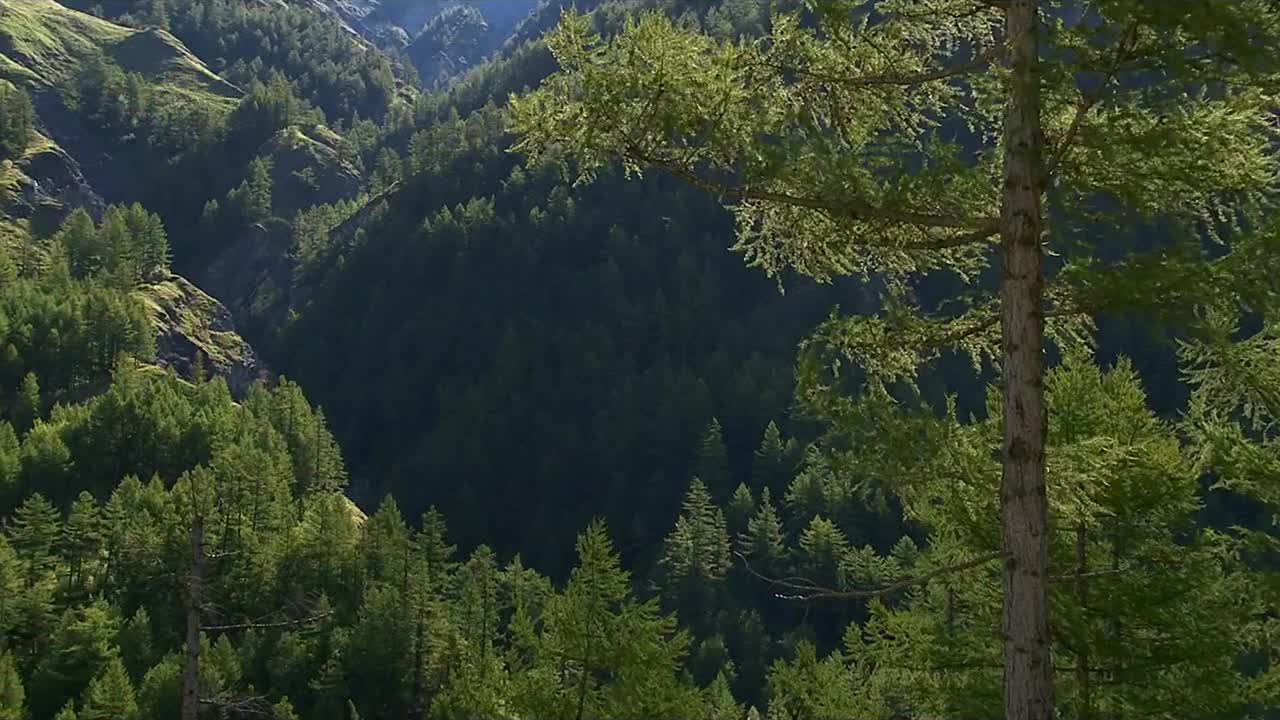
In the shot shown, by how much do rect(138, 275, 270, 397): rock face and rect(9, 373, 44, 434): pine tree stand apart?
2183cm

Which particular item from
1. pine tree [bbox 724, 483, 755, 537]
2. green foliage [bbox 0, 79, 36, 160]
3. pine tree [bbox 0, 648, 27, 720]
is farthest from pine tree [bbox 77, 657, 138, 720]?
green foliage [bbox 0, 79, 36, 160]

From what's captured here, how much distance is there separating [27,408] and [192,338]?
34948 mm

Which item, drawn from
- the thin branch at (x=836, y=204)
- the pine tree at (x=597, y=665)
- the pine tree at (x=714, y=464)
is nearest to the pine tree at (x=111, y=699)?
the pine tree at (x=597, y=665)

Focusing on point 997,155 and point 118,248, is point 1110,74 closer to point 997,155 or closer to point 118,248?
point 997,155

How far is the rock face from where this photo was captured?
406 ft

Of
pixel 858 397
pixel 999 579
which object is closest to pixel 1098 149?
pixel 858 397

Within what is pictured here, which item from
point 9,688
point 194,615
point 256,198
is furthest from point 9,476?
point 256,198

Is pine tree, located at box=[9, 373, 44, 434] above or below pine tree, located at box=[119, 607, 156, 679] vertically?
above

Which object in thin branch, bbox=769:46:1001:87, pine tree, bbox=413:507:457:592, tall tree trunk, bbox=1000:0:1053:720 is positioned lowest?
pine tree, bbox=413:507:457:592

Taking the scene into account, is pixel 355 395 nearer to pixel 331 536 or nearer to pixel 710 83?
pixel 331 536

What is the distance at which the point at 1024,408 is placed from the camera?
6.71m

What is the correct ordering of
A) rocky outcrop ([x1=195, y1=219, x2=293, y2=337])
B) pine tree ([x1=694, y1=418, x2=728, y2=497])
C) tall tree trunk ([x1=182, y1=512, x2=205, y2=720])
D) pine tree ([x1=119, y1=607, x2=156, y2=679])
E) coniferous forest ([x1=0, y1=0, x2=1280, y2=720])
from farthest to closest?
rocky outcrop ([x1=195, y1=219, x2=293, y2=337]) < pine tree ([x1=694, y1=418, x2=728, y2=497]) < pine tree ([x1=119, y1=607, x2=156, y2=679]) < tall tree trunk ([x1=182, y1=512, x2=205, y2=720]) < coniferous forest ([x1=0, y1=0, x2=1280, y2=720])

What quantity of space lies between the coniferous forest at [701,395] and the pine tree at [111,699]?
27 cm

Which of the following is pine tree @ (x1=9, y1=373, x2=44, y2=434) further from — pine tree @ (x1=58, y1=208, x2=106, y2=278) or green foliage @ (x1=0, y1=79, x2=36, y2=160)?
green foliage @ (x1=0, y1=79, x2=36, y2=160)
